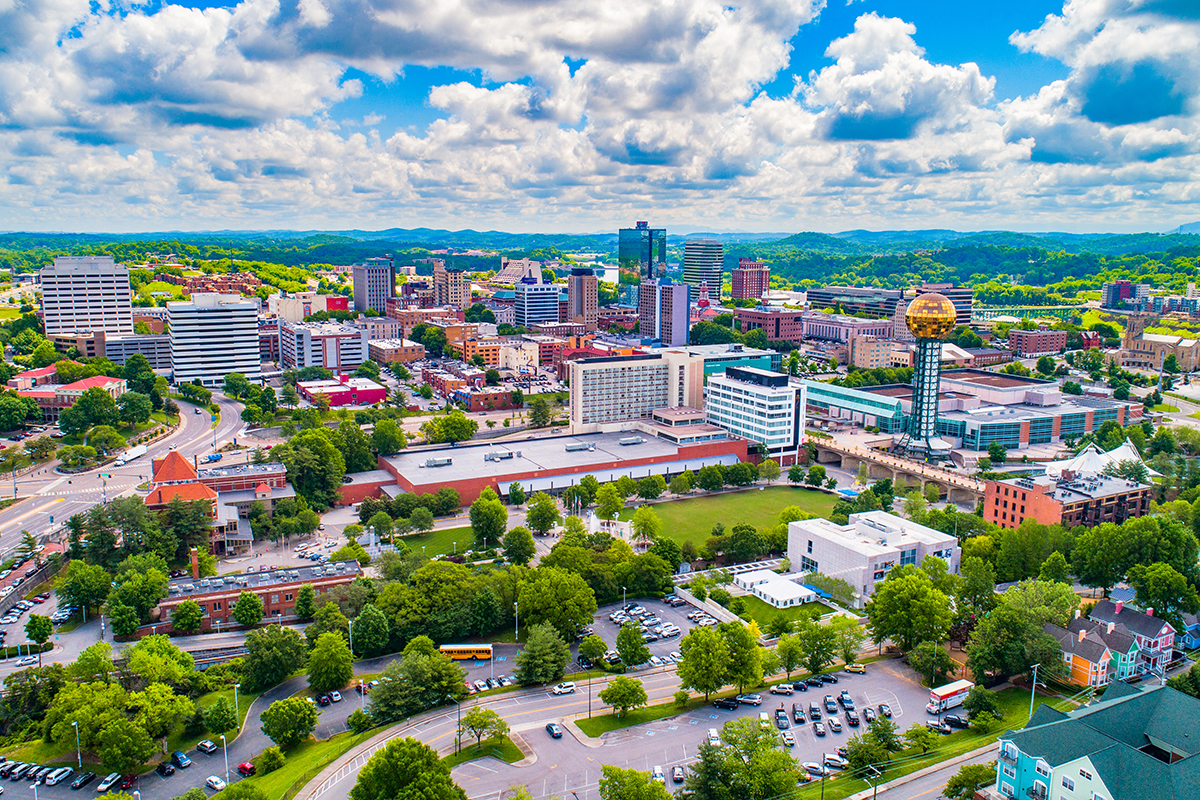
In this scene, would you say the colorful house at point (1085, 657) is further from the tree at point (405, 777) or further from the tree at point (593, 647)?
the tree at point (405, 777)

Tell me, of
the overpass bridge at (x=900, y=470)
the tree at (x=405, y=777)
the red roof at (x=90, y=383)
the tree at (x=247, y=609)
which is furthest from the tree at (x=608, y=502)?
the red roof at (x=90, y=383)

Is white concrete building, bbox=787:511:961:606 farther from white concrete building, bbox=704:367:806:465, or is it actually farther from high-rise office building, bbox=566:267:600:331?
high-rise office building, bbox=566:267:600:331

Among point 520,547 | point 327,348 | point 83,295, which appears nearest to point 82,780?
point 520,547

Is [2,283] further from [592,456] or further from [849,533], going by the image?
[849,533]

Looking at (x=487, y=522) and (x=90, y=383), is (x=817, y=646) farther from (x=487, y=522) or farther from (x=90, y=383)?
(x=90, y=383)

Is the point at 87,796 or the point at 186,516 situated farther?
the point at 186,516

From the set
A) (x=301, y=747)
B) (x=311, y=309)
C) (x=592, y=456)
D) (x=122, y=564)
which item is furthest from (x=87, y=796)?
(x=311, y=309)

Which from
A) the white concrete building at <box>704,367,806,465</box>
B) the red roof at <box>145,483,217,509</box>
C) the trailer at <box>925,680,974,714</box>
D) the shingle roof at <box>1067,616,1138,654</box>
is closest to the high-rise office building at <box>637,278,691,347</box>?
the white concrete building at <box>704,367,806,465</box>
